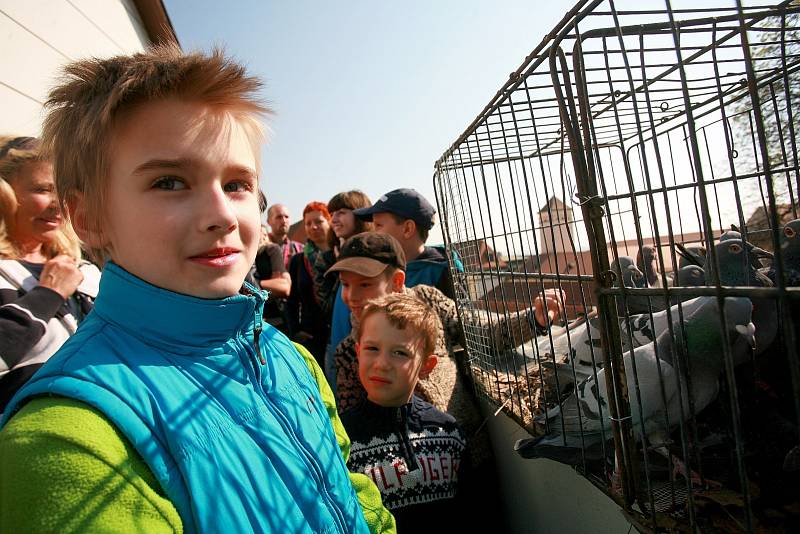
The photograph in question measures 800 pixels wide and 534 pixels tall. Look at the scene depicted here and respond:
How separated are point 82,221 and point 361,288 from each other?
52.8 inches

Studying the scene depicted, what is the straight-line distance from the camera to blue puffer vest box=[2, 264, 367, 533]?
1.98 feet

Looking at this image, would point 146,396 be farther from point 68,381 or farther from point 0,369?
point 0,369

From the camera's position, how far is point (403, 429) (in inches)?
63.5

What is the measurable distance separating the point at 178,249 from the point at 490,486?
178cm

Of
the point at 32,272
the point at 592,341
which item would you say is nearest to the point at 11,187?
the point at 32,272

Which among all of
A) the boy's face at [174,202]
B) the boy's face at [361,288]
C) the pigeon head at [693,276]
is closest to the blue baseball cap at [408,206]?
the boy's face at [361,288]

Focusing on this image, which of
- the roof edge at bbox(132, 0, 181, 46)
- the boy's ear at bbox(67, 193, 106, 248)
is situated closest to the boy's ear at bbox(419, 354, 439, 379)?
the boy's ear at bbox(67, 193, 106, 248)

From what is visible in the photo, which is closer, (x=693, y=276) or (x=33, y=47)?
(x=693, y=276)

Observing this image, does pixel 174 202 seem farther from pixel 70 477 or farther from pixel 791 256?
pixel 791 256

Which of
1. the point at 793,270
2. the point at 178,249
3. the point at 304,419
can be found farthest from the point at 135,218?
the point at 793,270

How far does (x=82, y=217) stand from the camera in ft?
2.53

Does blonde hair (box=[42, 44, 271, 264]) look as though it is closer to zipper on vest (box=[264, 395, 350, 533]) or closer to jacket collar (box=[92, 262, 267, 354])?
jacket collar (box=[92, 262, 267, 354])

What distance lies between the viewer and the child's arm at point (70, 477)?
51 centimetres

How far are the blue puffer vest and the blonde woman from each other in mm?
806
